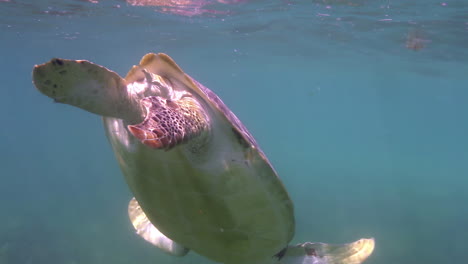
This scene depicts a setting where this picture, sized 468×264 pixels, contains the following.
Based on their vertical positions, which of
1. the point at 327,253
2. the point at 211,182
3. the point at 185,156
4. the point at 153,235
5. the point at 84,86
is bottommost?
the point at 153,235

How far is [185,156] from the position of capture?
2.07m

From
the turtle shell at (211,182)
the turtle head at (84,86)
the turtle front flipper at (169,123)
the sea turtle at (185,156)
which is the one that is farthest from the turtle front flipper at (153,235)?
the turtle head at (84,86)

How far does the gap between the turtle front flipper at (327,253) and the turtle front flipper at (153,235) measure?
134cm

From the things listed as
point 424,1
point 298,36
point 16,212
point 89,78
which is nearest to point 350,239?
point 424,1

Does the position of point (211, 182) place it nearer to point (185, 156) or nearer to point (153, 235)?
point (185, 156)

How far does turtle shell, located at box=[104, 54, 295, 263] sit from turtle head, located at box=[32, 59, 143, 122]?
0.79 feet

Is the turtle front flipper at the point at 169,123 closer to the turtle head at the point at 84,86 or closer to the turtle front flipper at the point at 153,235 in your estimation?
the turtle head at the point at 84,86

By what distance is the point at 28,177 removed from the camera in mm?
21094

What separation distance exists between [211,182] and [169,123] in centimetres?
83

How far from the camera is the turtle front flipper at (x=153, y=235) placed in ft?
13.6

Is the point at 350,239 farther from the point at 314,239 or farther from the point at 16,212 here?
the point at 16,212

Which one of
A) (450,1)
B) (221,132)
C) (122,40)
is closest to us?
(221,132)

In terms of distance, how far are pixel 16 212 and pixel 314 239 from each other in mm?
12655

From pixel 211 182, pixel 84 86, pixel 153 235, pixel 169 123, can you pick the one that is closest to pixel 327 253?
pixel 211 182
